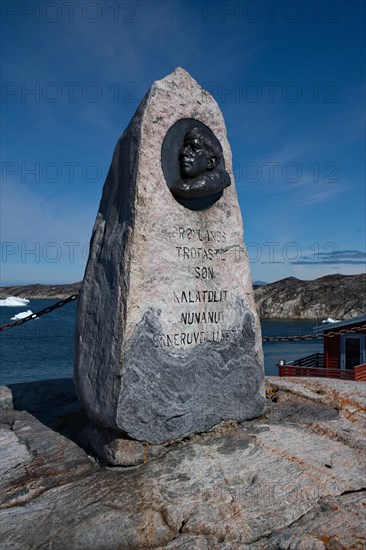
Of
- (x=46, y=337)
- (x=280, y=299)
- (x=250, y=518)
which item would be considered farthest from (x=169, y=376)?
(x=280, y=299)

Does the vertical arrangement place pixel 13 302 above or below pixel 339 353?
above

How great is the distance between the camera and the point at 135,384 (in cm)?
409

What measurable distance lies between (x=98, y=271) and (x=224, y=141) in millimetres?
2037

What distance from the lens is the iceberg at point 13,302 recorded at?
9975cm

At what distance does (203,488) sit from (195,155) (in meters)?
3.03

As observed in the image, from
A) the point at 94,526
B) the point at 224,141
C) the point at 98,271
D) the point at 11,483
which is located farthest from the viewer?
the point at 224,141

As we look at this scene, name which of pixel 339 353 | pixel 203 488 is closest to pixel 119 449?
pixel 203 488

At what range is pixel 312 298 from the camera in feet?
198

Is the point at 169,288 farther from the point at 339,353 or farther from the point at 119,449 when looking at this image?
the point at 339,353

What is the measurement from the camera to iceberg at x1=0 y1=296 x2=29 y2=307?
99.8 meters

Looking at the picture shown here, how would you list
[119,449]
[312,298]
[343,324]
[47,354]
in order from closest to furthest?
[119,449] → [343,324] → [47,354] → [312,298]

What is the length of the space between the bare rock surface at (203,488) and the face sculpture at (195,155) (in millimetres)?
2596

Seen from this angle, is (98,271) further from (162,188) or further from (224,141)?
(224,141)

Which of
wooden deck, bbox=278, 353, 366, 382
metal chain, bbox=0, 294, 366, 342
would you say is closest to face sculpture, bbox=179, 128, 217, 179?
metal chain, bbox=0, 294, 366, 342
